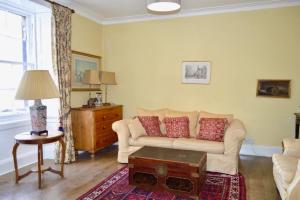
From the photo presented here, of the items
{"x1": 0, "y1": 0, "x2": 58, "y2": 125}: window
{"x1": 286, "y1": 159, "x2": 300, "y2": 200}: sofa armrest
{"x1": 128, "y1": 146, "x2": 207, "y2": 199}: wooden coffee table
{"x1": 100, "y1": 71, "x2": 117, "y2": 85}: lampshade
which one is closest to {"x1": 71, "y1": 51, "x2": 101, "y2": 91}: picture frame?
{"x1": 100, "y1": 71, "x2": 117, "y2": 85}: lampshade

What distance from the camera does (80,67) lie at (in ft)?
15.2

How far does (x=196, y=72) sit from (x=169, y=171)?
96.8 inches

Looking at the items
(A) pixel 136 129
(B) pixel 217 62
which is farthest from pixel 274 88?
(A) pixel 136 129

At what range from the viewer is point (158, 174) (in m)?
2.89

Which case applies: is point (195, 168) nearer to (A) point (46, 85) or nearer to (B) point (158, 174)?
(B) point (158, 174)

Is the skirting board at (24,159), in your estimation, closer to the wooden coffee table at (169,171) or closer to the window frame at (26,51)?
the window frame at (26,51)

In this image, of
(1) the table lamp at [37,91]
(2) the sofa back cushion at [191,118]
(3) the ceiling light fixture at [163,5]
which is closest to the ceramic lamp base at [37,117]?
(1) the table lamp at [37,91]

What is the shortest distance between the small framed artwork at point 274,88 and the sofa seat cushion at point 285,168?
1795 mm

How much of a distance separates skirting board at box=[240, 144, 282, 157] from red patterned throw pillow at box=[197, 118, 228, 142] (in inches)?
38.5

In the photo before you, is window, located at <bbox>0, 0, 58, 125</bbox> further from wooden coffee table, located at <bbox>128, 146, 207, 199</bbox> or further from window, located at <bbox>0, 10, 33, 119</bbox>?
wooden coffee table, located at <bbox>128, 146, 207, 199</bbox>

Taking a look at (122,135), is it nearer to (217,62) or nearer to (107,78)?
(107,78)

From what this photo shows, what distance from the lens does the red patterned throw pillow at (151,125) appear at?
13.5 feet

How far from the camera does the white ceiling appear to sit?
13.6ft

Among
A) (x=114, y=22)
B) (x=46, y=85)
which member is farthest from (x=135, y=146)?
(x=114, y=22)
